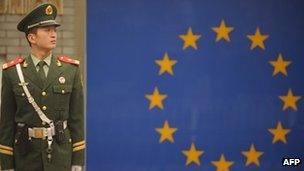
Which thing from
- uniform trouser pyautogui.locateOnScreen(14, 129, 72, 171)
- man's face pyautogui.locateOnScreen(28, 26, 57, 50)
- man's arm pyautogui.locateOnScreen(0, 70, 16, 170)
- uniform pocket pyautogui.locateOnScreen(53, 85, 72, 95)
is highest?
man's face pyautogui.locateOnScreen(28, 26, 57, 50)

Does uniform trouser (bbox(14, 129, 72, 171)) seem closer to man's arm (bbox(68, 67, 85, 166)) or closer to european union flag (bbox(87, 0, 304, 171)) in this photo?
man's arm (bbox(68, 67, 85, 166))

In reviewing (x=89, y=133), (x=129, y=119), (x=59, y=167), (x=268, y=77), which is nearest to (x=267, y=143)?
(x=268, y=77)

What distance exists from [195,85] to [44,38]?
102 inches

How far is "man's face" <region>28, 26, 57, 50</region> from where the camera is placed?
4.11 metres

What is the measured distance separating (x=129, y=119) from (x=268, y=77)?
164 centimetres

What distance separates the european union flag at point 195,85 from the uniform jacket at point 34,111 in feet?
6.82

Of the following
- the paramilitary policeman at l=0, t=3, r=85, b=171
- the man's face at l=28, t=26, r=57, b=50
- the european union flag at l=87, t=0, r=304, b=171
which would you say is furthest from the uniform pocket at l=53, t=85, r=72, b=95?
the european union flag at l=87, t=0, r=304, b=171

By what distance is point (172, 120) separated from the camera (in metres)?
6.34

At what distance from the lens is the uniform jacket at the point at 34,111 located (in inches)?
161

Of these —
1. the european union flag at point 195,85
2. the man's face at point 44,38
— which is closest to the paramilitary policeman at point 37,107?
the man's face at point 44,38

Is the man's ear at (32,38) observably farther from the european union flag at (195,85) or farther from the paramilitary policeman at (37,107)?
the european union flag at (195,85)

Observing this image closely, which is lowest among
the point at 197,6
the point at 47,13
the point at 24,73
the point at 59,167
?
the point at 59,167

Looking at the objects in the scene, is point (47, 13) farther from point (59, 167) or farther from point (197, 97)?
point (197, 97)

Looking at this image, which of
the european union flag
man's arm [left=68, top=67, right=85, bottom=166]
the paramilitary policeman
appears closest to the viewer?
the paramilitary policeman
